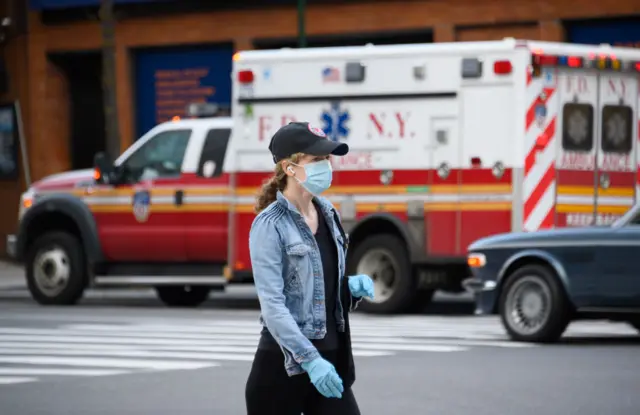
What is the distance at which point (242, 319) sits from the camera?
19.5 meters

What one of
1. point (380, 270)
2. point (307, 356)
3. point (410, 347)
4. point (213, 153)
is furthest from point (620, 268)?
point (307, 356)

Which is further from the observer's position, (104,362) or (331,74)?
(331,74)

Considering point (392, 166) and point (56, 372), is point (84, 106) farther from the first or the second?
point (56, 372)

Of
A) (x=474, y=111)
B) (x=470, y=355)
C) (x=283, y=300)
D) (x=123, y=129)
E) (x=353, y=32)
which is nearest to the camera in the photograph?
(x=283, y=300)

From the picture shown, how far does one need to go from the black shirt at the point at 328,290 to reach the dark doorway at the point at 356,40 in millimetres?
23662

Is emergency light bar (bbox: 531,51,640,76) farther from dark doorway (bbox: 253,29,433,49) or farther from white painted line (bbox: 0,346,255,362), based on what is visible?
dark doorway (bbox: 253,29,433,49)

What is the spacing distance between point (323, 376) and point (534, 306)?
9.26 m

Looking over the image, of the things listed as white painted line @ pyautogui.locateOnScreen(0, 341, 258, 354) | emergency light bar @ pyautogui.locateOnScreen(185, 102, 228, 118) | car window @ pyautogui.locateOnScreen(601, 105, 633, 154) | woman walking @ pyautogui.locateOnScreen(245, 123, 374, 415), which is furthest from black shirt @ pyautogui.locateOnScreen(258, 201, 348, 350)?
emergency light bar @ pyautogui.locateOnScreen(185, 102, 228, 118)

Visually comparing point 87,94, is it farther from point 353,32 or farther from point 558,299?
point 558,299

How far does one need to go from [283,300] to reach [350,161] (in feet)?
43.8

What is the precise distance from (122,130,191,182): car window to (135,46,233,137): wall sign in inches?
448

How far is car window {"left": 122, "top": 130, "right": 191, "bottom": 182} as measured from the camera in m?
20.8

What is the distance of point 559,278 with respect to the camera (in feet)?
49.3

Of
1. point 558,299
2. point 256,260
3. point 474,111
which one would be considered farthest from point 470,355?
point 256,260
